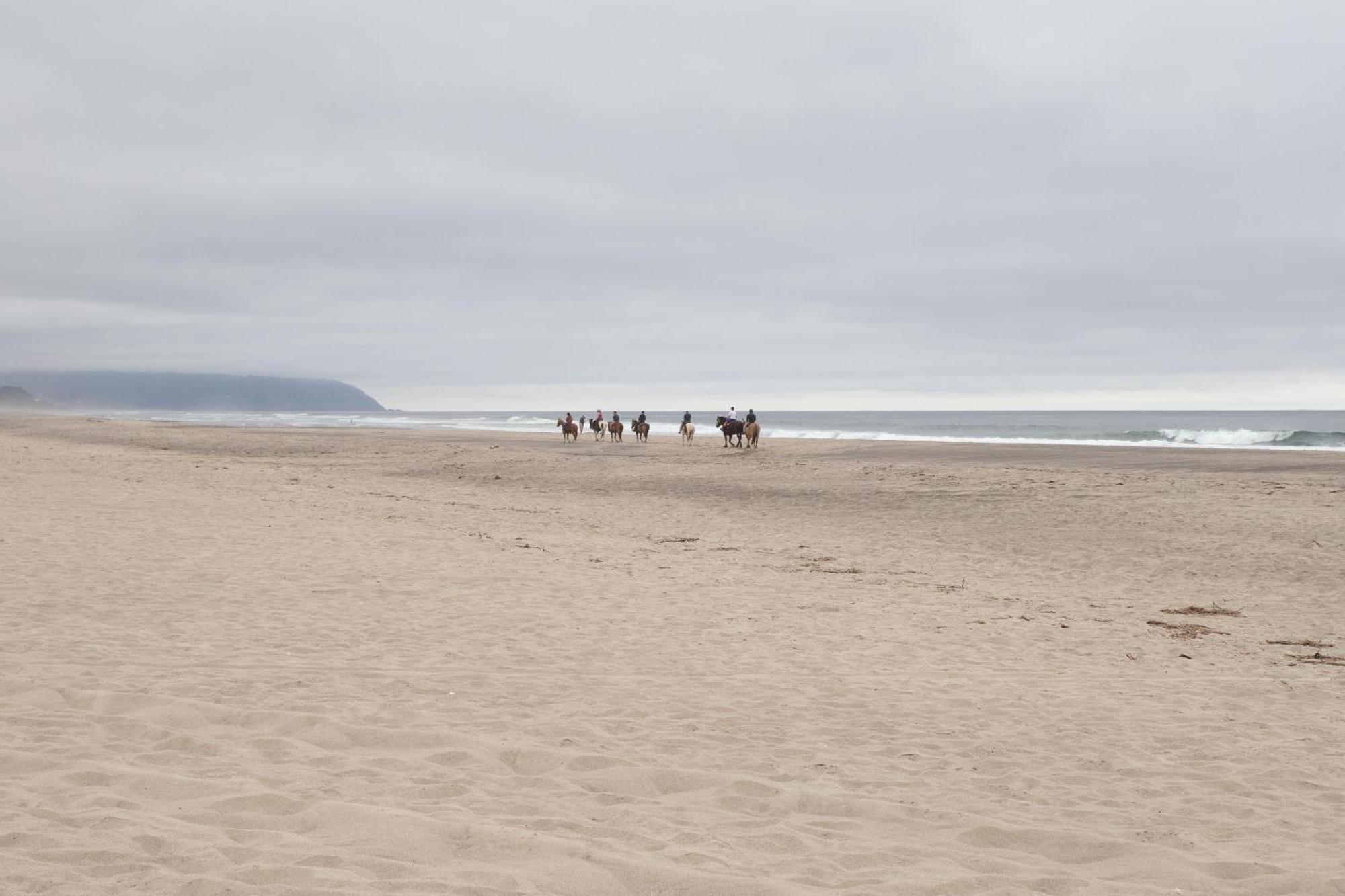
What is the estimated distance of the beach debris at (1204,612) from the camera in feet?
38.8

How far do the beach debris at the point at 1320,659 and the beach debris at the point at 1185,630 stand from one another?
981mm

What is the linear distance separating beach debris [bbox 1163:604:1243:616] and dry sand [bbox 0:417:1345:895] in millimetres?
211

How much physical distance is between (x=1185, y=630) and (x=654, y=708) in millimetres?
6982

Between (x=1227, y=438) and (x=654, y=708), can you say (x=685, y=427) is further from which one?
(x=654, y=708)

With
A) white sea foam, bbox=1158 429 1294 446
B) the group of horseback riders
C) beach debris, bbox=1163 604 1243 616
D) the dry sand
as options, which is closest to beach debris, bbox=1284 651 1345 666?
the dry sand

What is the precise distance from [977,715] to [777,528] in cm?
1167

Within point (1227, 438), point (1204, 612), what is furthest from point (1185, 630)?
point (1227, 438)

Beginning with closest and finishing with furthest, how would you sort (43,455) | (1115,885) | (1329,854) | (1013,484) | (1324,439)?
(1115,885) < (1329,854) < (1013,484) < (43,455) < (1324,439)

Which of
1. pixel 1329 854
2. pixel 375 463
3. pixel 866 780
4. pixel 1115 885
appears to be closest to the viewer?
pixel 1115 885

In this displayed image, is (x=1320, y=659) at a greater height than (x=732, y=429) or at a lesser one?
lesser

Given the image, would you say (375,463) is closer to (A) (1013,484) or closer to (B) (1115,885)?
(A) (1013,484)

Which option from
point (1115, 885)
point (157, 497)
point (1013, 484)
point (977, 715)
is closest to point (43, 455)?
point (157, 497)

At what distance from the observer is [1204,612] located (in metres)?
12.0

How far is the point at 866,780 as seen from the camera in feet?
19.5
